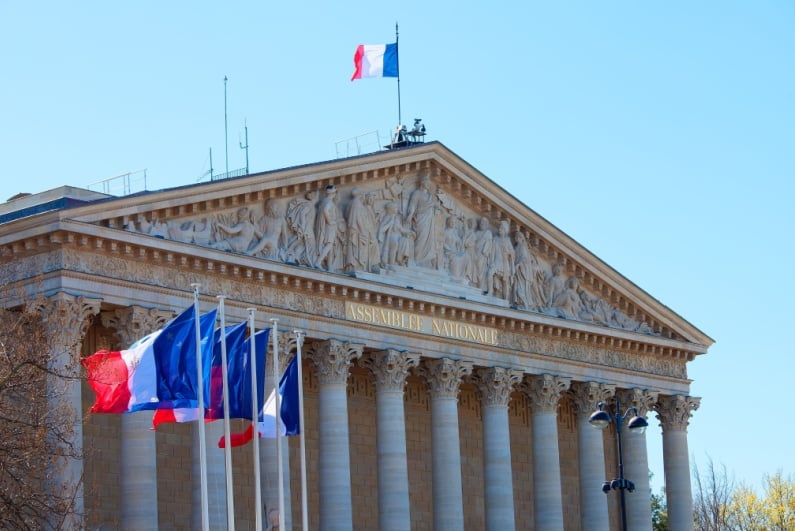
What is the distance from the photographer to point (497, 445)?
A: 56438 millimetres

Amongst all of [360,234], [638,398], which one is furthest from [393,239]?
[638,398]

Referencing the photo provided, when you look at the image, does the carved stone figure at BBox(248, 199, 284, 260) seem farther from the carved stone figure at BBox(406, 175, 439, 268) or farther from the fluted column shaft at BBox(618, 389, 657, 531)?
the fluted column shaft at BBox(618, 389, 657, 531)

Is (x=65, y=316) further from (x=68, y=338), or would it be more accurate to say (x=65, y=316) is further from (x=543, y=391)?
(x=543, y=391)

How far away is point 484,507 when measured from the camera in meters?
60.1

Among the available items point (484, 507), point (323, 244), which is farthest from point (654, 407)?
point (323, 244)

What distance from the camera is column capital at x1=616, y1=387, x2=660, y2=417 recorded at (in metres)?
62.3

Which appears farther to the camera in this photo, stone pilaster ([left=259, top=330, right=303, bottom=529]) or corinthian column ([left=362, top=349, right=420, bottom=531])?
corinthian column ([left=362, top=349, right=420, bottom=531])

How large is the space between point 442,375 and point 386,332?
3.02 m

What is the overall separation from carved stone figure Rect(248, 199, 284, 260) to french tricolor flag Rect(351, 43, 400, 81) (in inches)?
359

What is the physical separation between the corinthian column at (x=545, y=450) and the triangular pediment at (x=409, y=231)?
2501 mm

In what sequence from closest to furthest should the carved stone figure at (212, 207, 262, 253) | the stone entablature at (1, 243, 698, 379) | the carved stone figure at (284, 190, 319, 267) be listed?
the stone entablature at (1, 243, 698, 379), the carved stone figure at (212, 207, 262, 253), the carved stone figure at (284, 190, 319, 267)

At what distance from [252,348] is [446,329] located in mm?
18600

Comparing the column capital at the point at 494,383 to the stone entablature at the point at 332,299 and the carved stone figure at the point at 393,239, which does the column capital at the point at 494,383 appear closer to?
the stone entablature at the point at 332,299

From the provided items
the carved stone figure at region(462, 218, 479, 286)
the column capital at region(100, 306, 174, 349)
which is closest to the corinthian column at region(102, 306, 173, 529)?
the column capital at region(100, 306, 174, 349)
